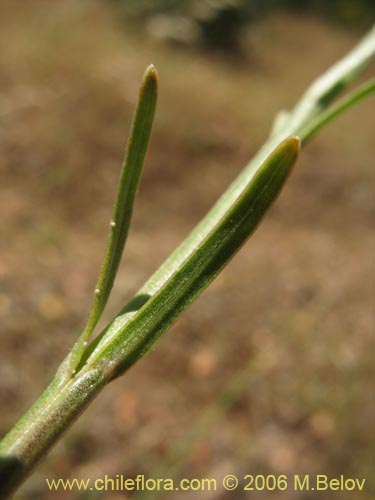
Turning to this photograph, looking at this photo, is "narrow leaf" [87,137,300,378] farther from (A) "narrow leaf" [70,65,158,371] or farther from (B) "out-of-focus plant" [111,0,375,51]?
(B) "out-of-focus plant" [111,0,375,51]

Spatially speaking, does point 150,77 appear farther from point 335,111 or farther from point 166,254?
point 166,254

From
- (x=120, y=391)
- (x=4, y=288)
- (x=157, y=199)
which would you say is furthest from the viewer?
(x=157, y=199)

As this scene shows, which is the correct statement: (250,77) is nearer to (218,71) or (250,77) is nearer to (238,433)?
(218,71)

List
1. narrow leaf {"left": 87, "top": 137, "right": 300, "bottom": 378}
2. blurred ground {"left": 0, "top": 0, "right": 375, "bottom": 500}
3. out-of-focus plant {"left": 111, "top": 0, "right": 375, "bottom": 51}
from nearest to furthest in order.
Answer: narrow leaf {"left": 87, "top": 137, "right": 300, "bottom": 378}
blurred ground {"left": 0, "top": 0, "right": 375, "bottom": 500}
out-of-focus plant {"left": 111, "top": 0, "right": 375, "bottom": 51}

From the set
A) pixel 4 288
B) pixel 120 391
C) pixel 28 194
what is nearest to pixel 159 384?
pixel 120 391

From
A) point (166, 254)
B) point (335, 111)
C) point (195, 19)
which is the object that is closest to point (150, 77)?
point (335, 111)

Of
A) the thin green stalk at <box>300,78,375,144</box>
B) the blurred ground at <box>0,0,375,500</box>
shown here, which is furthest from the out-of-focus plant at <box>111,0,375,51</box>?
the thin green stalk at <box>300,78,375,144</box>
